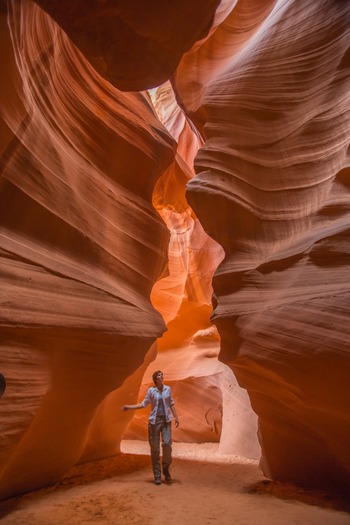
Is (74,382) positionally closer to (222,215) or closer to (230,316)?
(230,316)

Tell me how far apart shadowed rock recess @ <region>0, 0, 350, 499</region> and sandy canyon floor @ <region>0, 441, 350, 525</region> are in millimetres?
303

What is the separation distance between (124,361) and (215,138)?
3.39 m

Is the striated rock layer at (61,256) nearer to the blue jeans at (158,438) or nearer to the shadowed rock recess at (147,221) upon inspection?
the shadowed rock recess at (147,221)

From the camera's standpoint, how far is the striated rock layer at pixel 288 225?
412 cm

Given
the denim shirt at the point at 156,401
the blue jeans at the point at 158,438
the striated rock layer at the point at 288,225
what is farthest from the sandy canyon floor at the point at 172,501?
the denim shirt at the point at 156,401

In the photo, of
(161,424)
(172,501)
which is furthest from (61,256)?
(172,501)

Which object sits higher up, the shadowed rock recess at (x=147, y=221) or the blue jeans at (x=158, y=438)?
the shadowed rock recess at (x=147, y=221)

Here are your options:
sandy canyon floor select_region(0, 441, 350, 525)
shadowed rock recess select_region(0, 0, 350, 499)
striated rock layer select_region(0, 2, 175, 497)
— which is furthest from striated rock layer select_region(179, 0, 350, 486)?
striated rock layer select_region(0, 2, 175, 497)

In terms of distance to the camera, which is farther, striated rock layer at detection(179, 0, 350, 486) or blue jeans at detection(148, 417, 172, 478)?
blue jeans at detection(148, 417, 172, 478)

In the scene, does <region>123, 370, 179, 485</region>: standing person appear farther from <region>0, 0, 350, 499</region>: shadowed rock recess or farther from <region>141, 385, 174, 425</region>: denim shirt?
<region>0, 0, 350, 499</region>: shadowed rock recess

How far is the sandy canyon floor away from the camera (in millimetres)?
3848

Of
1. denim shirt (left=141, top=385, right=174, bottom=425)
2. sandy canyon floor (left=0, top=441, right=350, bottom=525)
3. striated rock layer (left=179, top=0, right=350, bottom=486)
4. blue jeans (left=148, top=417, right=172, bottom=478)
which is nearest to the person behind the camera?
sandy canyon floor (left=0, top=441, right=350, bottom=525)

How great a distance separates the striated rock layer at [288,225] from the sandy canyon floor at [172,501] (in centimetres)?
45

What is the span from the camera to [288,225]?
5125 mm
